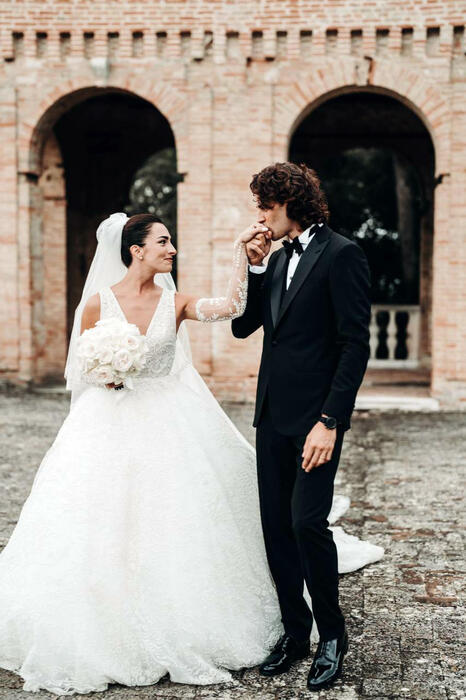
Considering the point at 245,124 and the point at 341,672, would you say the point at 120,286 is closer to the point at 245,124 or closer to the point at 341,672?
the point at 341,672

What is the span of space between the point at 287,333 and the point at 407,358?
42.4 feet

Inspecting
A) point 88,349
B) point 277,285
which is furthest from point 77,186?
point 277,285

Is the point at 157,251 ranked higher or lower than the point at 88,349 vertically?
higher

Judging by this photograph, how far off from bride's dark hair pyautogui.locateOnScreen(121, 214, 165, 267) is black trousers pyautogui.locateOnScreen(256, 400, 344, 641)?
1.07 metres

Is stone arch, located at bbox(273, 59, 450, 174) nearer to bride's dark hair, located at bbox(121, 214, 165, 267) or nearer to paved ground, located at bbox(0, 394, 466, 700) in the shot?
paved ground, located at bbox(0, 394, 466, 700)

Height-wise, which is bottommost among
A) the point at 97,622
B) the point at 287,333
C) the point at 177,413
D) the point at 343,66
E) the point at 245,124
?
the point at 97,622

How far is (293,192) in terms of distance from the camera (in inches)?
132

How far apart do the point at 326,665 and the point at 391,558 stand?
1820 mm

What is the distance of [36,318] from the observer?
40.0ft

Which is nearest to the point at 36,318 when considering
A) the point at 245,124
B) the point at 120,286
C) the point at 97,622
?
the point at 245,124

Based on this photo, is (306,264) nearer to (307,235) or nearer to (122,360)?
(307,235)

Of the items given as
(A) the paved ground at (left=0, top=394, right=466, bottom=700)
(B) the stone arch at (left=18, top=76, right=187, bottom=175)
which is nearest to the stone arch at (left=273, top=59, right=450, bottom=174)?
(B) the stone arch at (left=18, top=76, right=187, bottom=175)

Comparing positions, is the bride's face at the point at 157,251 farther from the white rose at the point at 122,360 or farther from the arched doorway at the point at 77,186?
the arched doorway at the point at 77,186

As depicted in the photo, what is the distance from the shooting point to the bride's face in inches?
155
